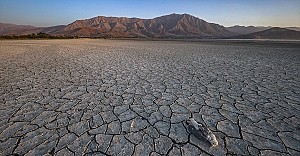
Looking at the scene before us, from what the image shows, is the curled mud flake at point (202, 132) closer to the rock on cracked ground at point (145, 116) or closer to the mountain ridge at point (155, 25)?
the rock on cracked ground at point (145, 116)

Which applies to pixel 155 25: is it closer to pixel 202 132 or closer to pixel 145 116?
pixel 145 116

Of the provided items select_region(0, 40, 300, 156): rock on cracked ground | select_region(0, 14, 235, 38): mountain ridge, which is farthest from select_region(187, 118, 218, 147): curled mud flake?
select_region(0, 14, 235, 38): mountain ridge

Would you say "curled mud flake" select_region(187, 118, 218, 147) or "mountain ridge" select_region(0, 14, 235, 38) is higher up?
"mountain ridge" select_region(0, 14, 235, 38)

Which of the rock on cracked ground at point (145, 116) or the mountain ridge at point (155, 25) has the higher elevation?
the mountain ridge at point (155, 25)

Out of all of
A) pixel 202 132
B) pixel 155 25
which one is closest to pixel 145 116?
pixel 202 132

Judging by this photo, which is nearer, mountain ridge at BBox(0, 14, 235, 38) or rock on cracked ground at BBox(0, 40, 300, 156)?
rock on cracked ground at BBox(0, 40, 300, 156)

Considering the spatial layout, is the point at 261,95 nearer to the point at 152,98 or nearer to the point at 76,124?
Result: the point at 152,98

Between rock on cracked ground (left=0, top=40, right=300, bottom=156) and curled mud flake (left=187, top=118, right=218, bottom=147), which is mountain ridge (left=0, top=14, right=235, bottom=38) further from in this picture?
curled mud flake (left=187, top=118, right=218, bottom=147)

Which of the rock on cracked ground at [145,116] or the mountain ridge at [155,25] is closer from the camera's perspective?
the rock on cracked ground at [145,116]

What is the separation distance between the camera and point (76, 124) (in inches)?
75.1

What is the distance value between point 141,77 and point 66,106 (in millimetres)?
2085

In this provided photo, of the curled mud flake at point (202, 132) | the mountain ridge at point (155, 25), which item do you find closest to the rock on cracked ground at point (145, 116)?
the curled mud flake at point (202, 132)

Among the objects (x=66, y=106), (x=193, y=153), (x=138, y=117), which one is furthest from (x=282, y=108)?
(x=66, y=106)

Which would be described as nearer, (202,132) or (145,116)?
(202,132)
